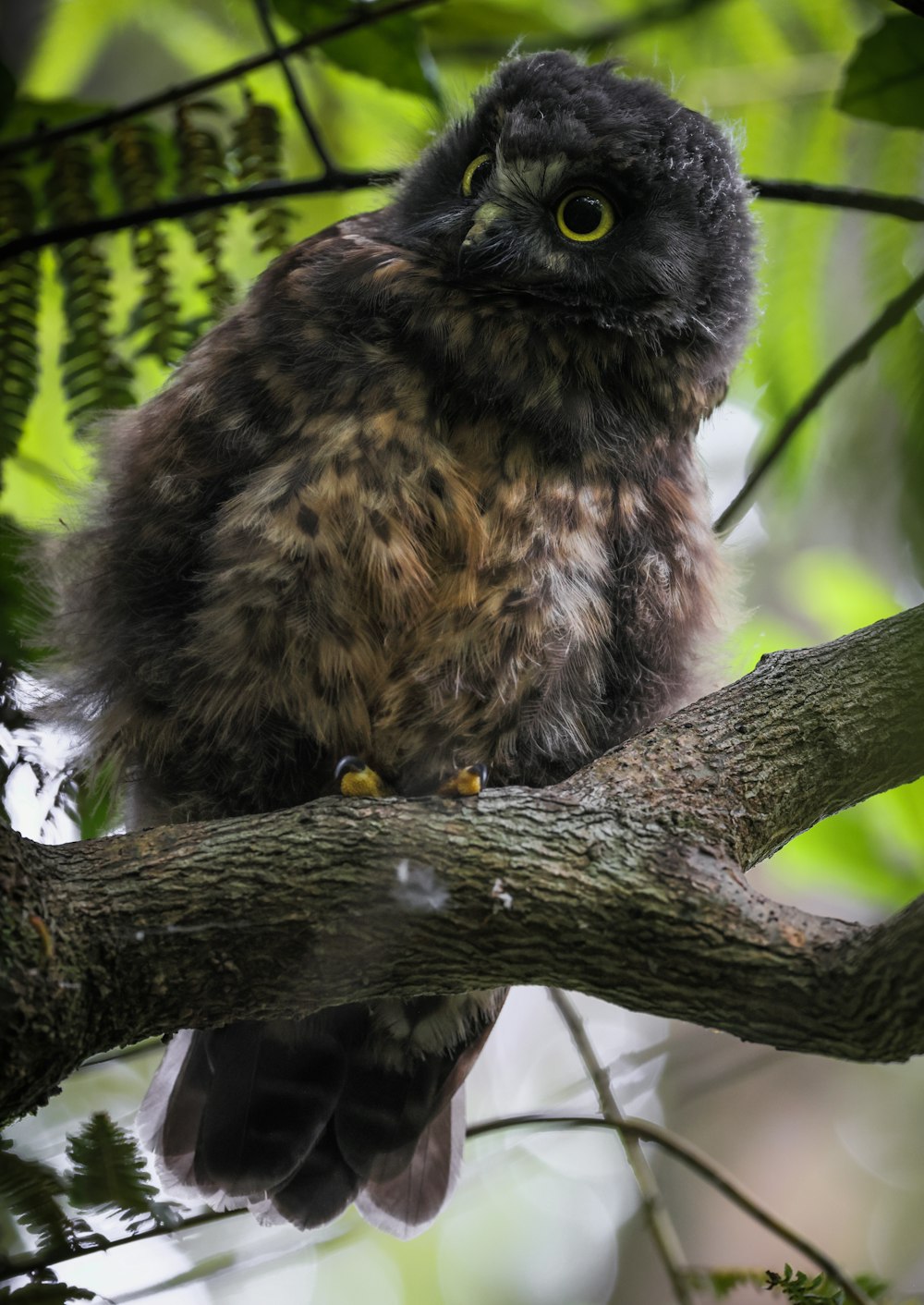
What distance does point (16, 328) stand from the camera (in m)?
2.62

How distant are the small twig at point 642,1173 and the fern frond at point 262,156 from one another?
1790 millimetres

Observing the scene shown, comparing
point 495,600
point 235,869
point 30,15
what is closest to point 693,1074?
point 495,600

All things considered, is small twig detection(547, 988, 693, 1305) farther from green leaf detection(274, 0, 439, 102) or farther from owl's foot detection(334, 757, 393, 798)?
green leaf detection(274, 0, 439, 102)

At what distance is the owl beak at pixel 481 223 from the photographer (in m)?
2.39

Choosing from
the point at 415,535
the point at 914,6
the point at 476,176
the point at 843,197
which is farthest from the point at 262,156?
the point at 914,6

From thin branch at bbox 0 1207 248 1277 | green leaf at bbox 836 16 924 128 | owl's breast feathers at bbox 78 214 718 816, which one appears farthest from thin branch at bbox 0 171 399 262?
thin branch at bbox 0 1207 248 1277

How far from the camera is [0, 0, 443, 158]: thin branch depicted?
2.58 metres

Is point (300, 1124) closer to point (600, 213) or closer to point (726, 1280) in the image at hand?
point (726, 1280)

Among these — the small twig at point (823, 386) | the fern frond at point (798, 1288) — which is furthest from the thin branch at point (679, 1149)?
the small twig at point (823, 386)

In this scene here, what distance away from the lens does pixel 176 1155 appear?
2523 mm

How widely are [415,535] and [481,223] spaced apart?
2.24 ft

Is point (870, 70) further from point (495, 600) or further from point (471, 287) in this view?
point (495, 600)

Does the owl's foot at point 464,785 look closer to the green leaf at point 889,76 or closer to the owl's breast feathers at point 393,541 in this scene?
the owl's breast feathers at point 393,541

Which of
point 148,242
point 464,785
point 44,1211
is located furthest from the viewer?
point 148,242
